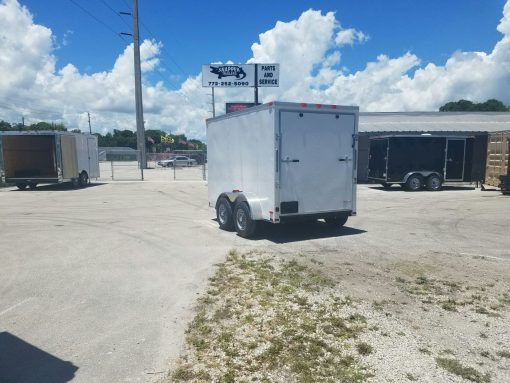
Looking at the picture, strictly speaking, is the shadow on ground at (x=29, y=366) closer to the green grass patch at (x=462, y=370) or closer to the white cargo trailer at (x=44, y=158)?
the green grass patch at (x=462, y=370)

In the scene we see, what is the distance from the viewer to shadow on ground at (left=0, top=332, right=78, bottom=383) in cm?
357

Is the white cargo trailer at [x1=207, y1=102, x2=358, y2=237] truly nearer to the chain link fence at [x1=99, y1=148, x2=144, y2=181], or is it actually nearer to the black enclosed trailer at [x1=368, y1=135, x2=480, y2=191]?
the black enclosed trailer at [x1=368, y1=135, x2=480, y2=191]

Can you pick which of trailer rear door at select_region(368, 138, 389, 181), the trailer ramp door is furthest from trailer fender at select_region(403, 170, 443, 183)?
the trailer ramp door

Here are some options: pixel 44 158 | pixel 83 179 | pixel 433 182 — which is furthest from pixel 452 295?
pixel 44 158

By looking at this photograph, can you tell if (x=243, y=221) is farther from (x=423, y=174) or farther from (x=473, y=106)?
(x=473, y=106)

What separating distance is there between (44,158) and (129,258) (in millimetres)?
18008

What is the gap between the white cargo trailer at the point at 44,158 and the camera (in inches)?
791

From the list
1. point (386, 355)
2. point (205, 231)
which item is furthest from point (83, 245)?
point (386, 355)

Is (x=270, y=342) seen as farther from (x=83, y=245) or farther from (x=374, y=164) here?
(x=374, y=164)

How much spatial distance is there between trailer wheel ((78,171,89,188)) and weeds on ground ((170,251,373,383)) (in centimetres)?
1852

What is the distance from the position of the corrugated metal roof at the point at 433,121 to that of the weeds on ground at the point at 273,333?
73.5 ft

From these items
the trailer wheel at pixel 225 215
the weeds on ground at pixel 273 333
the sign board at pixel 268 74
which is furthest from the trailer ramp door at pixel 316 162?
the sign board at pixel 268 74

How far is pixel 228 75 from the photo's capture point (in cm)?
2786

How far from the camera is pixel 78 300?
17.8 ft
